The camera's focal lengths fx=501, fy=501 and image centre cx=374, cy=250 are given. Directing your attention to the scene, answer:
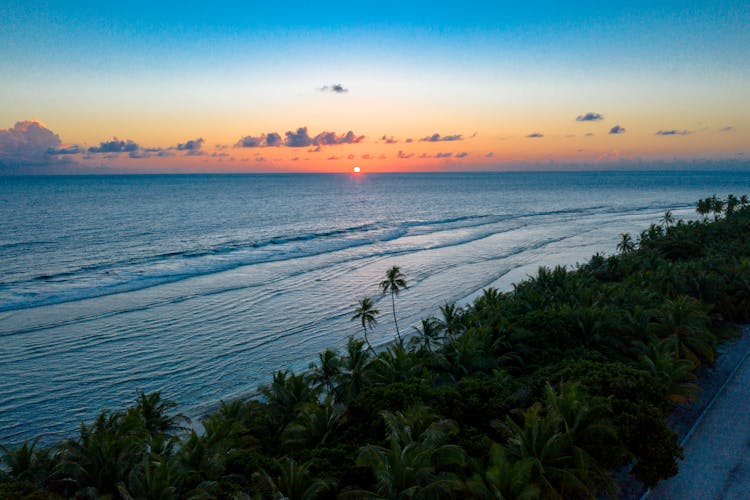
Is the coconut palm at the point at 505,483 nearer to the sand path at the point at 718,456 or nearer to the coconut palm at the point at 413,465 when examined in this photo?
the coconut palm at the point at 413,465

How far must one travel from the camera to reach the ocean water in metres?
30.9

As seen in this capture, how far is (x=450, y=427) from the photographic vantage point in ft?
58.4

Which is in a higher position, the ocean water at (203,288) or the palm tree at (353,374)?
the palm tree at (353,374)

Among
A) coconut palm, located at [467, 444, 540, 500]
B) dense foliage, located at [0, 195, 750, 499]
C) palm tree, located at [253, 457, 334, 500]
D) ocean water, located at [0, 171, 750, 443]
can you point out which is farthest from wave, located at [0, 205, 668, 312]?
coconut palm, located at [467, 444, 540, 500]

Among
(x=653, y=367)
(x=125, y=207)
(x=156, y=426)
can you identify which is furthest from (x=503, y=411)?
(x=125, y=207)

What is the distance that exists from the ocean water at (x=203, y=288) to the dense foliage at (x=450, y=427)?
24.6ft

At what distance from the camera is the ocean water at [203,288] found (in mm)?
30906

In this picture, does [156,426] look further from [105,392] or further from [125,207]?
[125,207]

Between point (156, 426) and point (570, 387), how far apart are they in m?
17.3

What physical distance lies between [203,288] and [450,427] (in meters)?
40.3

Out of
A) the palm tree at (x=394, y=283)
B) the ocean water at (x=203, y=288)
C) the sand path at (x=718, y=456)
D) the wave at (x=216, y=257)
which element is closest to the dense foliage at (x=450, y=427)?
the sand path at (x=718, y=456)

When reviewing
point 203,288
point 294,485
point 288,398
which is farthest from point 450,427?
point 203,288

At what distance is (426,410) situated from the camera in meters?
18.8

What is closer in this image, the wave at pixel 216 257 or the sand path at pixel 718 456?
the sand path at pixel 718 456
